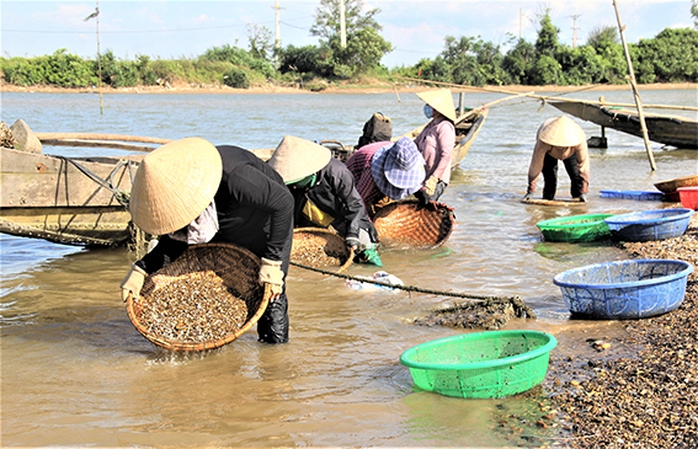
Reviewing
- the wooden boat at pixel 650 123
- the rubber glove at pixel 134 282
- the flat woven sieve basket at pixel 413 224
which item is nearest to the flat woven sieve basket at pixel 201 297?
the rubber glove at pixel 134 282

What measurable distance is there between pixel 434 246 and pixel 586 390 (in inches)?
129

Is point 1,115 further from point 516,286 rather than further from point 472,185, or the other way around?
point 516,286

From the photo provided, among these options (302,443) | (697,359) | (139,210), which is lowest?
(302,443)

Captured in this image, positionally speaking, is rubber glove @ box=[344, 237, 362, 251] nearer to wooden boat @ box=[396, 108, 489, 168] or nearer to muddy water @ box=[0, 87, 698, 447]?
muddy water @ box=[0, 87, 698, 447]

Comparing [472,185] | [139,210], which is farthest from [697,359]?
[472,185]

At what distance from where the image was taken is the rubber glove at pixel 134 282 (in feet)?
11.7

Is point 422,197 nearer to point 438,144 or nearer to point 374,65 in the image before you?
point 438,144

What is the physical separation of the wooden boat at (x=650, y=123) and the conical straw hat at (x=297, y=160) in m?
9.15

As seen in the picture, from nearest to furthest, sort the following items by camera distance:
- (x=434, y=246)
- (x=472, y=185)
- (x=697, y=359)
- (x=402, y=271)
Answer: (x=697, y=359) < (x=402, y=271) < (x=434, y=246) < (x=472, y=185)

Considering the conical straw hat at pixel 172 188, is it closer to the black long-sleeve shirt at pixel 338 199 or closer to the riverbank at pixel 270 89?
the black long-sleeve shirt at pixel 338 199

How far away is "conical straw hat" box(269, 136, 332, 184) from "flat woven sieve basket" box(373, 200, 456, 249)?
1.74 m

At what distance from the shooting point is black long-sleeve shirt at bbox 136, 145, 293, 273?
330 centimetres

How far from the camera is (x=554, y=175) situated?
27.4 feet

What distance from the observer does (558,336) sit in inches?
156
